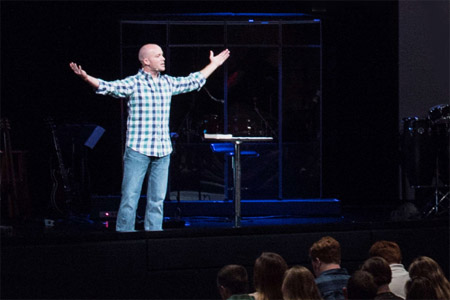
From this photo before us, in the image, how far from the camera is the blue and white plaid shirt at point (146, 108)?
575cm

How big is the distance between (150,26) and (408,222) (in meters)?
4.49

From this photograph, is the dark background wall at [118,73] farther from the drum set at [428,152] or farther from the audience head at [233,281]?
the audience head at [233,281]

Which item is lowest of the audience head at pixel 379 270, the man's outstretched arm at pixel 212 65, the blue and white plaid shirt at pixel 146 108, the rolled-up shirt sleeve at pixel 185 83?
the audience head at pixel 379 270

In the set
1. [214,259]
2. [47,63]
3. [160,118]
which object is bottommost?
[214,259]

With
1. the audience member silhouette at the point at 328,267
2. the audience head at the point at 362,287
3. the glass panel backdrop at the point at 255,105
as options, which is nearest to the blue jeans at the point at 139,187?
the audience member silhouette at the point at 328,267

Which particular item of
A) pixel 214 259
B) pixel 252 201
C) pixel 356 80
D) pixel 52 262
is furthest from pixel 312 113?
pixel 52 262

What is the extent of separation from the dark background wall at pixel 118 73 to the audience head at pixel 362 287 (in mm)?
5764

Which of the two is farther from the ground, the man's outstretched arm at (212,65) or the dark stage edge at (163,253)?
the man's outstretched arm at (212,65)

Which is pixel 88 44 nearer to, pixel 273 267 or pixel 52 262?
pixel 52 262

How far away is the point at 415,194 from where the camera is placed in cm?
973

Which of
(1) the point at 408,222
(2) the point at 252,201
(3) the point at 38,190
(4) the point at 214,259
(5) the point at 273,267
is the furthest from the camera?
(3) the point at 38,190

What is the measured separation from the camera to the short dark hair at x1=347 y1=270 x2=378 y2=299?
377 cm

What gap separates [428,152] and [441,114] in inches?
21.6

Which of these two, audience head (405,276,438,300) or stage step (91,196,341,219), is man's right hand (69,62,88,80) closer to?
audience head (405,276,438,300)
